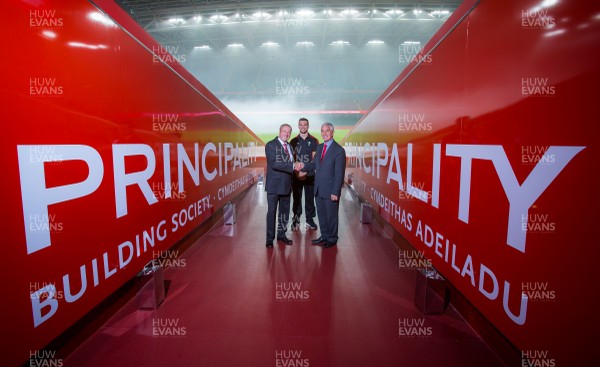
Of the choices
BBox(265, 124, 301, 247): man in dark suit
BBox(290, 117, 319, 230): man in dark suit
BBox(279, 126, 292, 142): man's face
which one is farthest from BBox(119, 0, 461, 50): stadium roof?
BBox(265, 124, 301, 247): man in dark suit

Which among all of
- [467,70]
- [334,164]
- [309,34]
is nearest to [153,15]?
[309,34]

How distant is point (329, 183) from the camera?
119 inches

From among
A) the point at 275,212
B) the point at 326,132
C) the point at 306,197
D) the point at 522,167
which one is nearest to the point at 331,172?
the point at 326,132

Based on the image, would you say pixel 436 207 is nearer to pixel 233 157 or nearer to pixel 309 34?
pixel 233 157

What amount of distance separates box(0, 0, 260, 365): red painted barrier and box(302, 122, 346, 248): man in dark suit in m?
1.55

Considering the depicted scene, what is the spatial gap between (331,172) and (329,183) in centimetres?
12

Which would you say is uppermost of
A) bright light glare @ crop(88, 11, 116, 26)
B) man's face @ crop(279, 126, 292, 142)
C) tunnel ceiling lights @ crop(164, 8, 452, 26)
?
tunnel ceiling lights @ crop(164, 8, 452, 26)

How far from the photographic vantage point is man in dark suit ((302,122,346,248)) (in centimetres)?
294

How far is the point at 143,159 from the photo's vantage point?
193 cm

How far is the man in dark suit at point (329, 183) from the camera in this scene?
2.94 metres

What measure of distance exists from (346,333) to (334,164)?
70.0 inches

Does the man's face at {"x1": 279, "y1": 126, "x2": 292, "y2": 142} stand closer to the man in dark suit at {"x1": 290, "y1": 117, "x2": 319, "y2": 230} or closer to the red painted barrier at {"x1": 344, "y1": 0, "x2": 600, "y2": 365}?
the man in dark suit at {"x1": 290, "y1": 117, "x2": 319, "y2": 230}

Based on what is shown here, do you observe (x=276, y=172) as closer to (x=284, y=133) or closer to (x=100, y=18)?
(x=284, y=133)

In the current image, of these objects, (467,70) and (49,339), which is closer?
(49,339)
